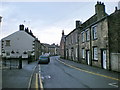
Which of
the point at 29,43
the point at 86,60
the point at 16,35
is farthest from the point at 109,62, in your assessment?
the point at 16,35

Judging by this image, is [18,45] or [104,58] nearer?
[104,58]

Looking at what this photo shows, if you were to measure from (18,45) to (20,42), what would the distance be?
994 mm

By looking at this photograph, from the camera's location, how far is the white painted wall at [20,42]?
126 feet

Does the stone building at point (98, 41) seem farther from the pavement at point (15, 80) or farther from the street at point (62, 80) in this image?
the pavement at point (15, 80)

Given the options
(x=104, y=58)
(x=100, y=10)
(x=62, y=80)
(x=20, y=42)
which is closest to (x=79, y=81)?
(x=62, y=80)

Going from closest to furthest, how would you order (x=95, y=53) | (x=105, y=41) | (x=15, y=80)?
1. (x=15, y=80)
2. (x=105, y=41)
3. (x=95, y=53)

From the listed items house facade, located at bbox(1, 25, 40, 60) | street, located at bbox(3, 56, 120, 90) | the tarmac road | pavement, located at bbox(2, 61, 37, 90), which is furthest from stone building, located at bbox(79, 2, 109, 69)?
house facade, located at bbox(1, 25, 40, 60)

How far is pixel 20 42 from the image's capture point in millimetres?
38844

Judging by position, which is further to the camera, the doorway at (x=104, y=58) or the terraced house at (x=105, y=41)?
the doorway at (x=104, y=58)

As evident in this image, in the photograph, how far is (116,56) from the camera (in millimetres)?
14320

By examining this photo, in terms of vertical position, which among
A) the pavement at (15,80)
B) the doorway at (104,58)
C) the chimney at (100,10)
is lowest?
the pavement at (15,80)

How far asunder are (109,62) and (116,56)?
1.36 m

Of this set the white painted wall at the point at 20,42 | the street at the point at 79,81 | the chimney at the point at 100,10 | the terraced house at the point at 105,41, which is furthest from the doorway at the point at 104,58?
the white painted wall at the point at 20,42

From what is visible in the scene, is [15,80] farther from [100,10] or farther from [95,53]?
[100,10]
